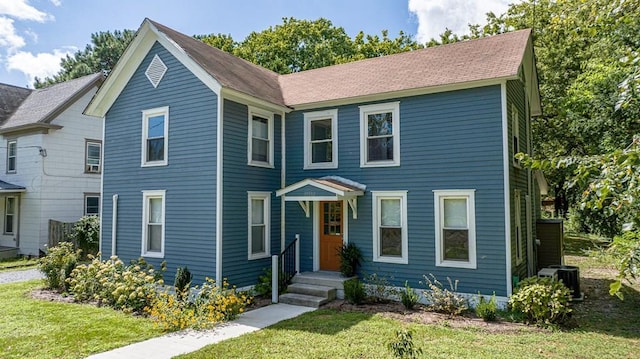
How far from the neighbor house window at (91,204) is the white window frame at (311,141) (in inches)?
483

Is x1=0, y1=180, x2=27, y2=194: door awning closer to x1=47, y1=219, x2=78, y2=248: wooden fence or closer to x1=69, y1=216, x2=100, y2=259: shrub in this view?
x1=47, y1=219, x2=78, y2=248: wooden fence

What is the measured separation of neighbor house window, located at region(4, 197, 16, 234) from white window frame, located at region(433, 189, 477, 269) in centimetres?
1877

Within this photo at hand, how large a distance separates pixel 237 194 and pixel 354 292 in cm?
384

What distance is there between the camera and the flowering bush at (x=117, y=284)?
9.32 meters

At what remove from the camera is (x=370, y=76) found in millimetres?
12070

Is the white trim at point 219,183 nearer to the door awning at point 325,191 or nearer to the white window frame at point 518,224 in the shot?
the door awning at point 325,191

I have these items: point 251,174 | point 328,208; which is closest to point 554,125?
point 328,208

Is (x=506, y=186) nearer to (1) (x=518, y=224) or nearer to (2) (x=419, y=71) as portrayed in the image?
(1) (x=518, y=224)

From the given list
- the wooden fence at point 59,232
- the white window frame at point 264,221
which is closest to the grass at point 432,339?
the white window frame at point 264,221

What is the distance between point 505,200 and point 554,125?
15.9m

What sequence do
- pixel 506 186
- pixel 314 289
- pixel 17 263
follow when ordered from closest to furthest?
pixel 506 186, pixel 314 289, pixel 17 263

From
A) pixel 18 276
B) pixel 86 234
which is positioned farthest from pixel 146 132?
pixel 86 234

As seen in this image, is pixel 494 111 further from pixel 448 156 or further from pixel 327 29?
pixel 327 29

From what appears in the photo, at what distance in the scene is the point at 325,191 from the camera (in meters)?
10.3
